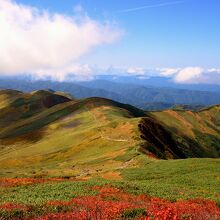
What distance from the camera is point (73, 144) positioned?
10575cm

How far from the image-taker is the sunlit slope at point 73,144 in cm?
7535

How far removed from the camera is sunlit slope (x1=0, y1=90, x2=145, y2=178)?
75.4 meters

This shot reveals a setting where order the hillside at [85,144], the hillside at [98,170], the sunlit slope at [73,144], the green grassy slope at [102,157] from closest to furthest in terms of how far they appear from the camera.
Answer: the hillside at [98,170] < the green grassy slope at [102,157] < the sunlit slope at [73,144] < the hillside at [85,144]

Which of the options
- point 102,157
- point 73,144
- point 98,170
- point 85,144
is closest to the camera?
point 98,170

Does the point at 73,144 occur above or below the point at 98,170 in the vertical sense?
below

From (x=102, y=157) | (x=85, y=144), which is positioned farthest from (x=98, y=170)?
(x=85, y=144)

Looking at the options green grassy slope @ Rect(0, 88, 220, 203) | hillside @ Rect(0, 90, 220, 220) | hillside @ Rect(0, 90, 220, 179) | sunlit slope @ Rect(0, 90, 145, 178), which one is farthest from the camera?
hillside @ Rect(0, 90, 220, 179)

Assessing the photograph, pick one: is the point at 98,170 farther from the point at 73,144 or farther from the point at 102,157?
the point at 73,144

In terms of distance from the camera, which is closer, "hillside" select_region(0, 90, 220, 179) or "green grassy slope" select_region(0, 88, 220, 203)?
"green grassy slope" select_region(0, 88, 220, 203)

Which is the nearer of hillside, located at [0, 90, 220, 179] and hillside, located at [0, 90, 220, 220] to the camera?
hillside, located at [0, 90, 220, 220]

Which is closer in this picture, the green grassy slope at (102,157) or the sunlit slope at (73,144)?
the green grassy slope at (102,157)

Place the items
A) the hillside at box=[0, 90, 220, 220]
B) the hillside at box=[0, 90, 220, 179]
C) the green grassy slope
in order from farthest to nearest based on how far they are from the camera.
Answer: the hillside at box=[0, 90, 220, 179]
the green grassy slope
the hillside at box=[0, 90, 220, 220]

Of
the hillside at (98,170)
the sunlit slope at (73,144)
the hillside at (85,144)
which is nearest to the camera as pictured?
the hillside at (98,170)

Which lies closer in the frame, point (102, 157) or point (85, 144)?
point (102, 157)
